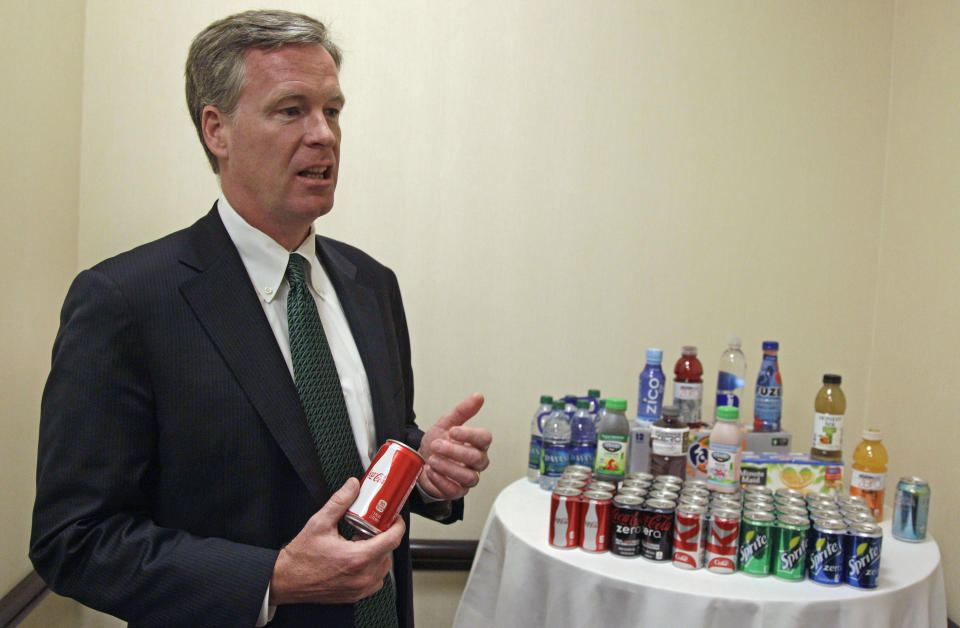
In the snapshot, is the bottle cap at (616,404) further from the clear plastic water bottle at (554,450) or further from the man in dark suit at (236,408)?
the man in dark suit at (236,408)

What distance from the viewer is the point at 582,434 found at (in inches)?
86.7

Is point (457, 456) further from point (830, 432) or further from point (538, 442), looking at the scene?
point (830, 432)

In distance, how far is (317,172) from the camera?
1.33 metres

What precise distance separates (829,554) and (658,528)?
367mm

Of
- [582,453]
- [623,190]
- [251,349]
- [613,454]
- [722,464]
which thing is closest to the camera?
[251,349]

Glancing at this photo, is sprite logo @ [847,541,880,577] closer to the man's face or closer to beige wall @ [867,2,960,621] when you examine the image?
beige wall @ [867,2,960,621]

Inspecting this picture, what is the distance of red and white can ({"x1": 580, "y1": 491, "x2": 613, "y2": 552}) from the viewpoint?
67.0 inches

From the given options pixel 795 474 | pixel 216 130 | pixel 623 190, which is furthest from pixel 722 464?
pixel 216 130

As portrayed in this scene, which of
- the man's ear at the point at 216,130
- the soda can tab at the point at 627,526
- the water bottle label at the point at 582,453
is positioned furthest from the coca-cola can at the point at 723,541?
the man's ear at the point at 216,130

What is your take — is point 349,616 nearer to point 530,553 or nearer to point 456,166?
point 530,553

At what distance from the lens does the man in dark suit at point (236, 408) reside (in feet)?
3.47

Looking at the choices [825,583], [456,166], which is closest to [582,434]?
[825,583]

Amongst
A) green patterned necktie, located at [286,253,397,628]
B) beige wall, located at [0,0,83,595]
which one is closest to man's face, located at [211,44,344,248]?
green patterned necktie, located at [286,253,397,628]

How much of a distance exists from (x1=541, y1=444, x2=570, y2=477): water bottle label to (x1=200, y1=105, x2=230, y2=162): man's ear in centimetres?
126
